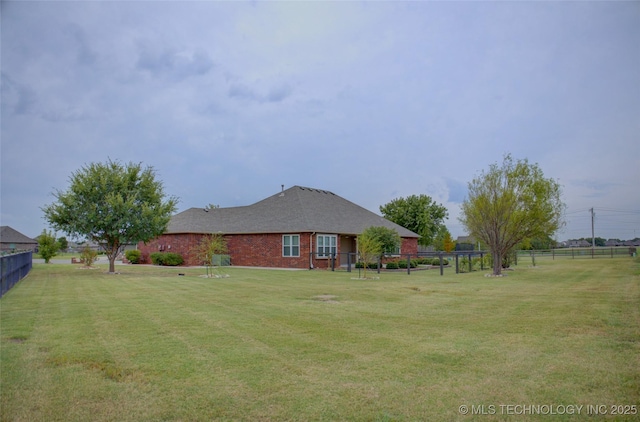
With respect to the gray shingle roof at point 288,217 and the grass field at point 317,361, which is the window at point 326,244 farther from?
the grass field at point 317,361

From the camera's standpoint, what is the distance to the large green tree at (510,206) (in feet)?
74.6

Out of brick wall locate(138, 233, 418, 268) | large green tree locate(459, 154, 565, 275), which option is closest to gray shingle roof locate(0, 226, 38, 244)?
brick wall locate(138, 233, 418, 268)

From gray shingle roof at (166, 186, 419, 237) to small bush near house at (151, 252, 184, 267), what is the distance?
174 cm

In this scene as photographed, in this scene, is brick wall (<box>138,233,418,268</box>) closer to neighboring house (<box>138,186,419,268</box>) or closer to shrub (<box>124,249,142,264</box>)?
neighboring house (<box>138,186,419,268</box>)

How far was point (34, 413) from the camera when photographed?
4.13 metres

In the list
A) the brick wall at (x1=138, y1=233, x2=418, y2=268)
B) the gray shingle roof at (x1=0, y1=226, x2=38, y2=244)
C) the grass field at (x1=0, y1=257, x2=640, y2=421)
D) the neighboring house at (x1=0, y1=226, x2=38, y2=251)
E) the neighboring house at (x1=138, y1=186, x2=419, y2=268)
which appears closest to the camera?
the grass field at (x1=0, y1=257, x2=640, y2=421)

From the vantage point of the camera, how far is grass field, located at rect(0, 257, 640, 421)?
166 inches

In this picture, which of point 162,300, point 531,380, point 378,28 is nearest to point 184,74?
point 378,28

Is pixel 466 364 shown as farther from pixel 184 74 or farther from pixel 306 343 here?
pixel 184 74

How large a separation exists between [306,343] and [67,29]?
7.20 metres

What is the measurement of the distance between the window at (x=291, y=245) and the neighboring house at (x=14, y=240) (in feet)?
150

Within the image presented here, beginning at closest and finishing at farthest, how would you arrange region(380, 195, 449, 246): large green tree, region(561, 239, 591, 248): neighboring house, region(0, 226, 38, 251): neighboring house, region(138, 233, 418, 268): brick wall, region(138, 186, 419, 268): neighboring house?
region(138, 233, 418, 268): brick wall < region(138, 186, 419, 268): neighboring house < region(380, 195, 449, 246): large green tree < region(0, 226, 38, 251): neighboring house < region(561, 239, 591, 248): neighboring house

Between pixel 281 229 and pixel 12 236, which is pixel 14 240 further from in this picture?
pixel 281 229

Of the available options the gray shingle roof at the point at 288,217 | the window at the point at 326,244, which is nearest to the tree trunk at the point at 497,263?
the window at the point at 326,244
